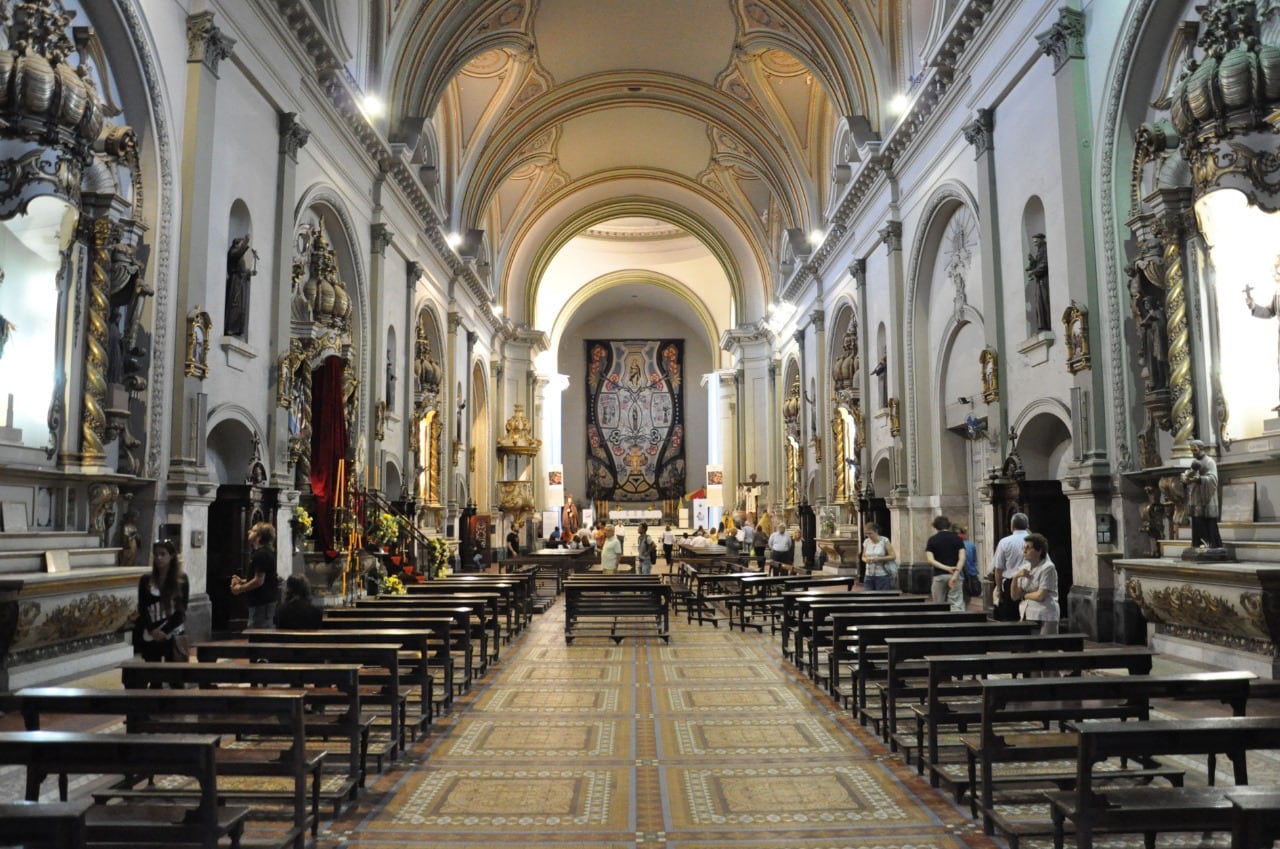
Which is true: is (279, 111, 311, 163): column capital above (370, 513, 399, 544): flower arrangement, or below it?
above

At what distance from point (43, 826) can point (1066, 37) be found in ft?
36.7

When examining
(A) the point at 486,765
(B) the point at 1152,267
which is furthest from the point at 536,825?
(B) the point at 1152,267

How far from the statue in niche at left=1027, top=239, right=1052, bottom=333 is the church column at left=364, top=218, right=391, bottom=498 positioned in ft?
34.4

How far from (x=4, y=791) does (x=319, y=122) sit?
11550 millimetres

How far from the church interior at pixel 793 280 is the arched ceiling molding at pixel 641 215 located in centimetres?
739

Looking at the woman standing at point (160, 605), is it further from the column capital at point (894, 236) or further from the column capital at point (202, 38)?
the column capital at point (894, 236)

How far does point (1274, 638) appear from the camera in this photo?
20.8 feet

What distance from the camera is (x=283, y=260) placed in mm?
12602

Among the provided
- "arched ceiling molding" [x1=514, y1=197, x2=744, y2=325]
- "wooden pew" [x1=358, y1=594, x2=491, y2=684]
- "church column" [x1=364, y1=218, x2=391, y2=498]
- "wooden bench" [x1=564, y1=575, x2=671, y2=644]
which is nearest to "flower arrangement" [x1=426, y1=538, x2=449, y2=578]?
"church column" [x1=364, y1=218, x2=391, y2=498]

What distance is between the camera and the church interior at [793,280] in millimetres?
7316

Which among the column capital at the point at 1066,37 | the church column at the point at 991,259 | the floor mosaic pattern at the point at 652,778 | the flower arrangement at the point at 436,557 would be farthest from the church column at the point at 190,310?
the church column at the point at 991,259

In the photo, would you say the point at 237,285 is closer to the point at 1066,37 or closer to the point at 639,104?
the point at 1066,37

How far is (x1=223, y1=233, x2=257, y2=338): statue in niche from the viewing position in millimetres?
11156

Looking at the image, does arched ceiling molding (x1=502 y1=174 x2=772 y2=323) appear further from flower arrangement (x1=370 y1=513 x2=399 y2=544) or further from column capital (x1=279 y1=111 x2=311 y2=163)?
column capital (x1=279 y1=111 x2=311 y2=163)
